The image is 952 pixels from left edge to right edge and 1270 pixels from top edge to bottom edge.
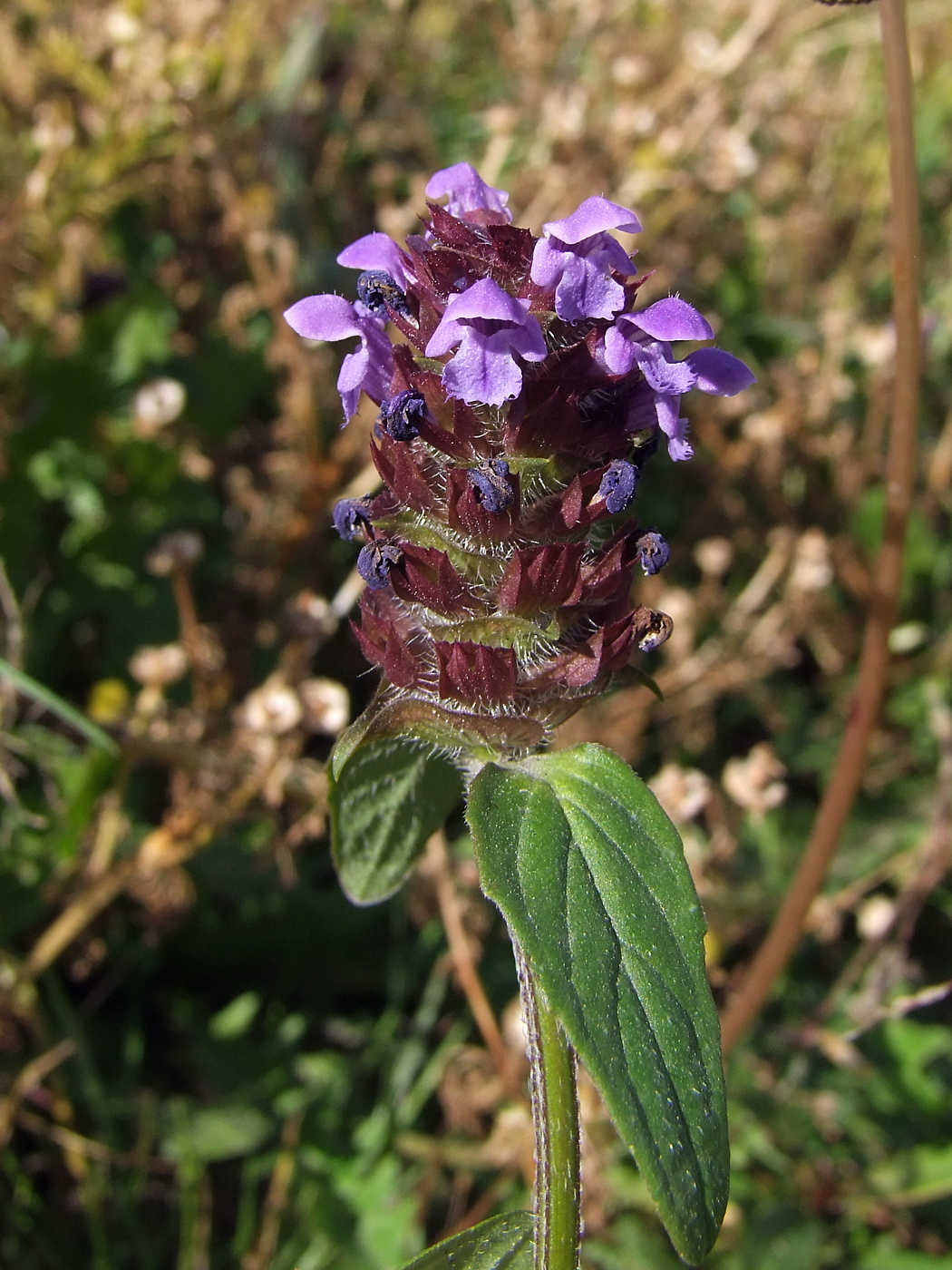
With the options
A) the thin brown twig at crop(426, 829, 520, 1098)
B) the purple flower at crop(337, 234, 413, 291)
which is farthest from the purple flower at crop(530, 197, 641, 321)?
the thin brown twig at crop(426, 829, 520, 1098)

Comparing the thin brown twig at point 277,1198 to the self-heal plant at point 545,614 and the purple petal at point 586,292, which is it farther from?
the purple petal at point 586,292

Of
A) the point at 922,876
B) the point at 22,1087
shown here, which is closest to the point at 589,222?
the point at 922,876

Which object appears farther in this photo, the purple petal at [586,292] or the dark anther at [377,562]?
the dark anther at [377,562]

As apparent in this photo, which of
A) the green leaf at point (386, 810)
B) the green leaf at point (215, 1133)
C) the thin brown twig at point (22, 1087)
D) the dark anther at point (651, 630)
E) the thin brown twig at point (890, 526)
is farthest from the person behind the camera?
the green leaf at point (215, 1133)

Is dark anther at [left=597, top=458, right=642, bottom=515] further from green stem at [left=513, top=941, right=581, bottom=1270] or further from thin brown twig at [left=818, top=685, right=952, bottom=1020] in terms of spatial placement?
thin brown twig at [left=818, top=685, right=952, bottom=1020]

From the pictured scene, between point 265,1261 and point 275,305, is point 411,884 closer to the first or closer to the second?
point 265,1261

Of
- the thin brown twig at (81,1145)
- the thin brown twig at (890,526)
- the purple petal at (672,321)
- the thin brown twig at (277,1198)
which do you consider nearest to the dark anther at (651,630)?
the purple petal at (672,321)
